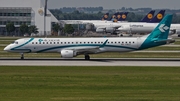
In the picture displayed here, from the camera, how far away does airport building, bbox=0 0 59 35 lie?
155m

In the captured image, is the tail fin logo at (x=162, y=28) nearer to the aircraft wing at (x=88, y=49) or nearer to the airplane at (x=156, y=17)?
the aircraft wing at (x=88, y=49)

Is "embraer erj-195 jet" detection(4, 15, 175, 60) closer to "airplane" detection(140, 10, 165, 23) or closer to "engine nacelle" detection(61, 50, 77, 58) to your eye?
"engine nacelle" detection(61, 50, 77, 58)

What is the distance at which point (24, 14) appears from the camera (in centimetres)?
15675

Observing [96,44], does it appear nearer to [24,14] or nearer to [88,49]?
[88,49]

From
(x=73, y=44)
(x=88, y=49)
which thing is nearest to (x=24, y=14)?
(x=73, y=44)

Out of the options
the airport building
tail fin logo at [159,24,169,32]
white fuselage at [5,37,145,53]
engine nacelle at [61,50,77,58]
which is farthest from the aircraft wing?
the airport building
